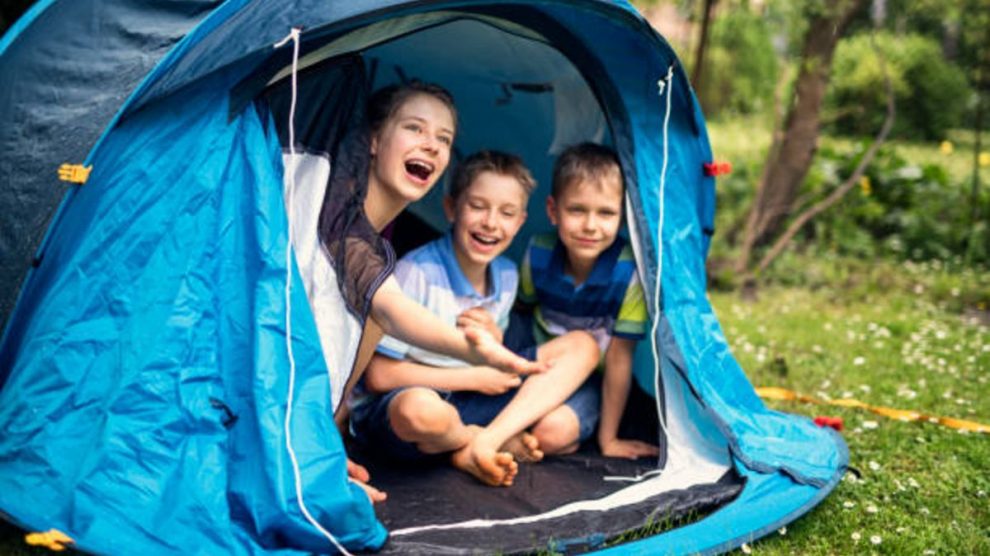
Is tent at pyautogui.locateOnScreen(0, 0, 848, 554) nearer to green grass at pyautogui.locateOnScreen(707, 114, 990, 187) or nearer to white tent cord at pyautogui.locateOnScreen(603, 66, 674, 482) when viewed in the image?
white tent cord at pyautogui.locateOnScreen(603, 66, 674, 482)

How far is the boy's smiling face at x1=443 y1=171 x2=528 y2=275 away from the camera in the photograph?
127 inches

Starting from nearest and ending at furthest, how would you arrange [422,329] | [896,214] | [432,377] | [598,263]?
[422,329] < [432,377] < [598,263] < [896,214]

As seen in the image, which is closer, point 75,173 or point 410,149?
point 75,173

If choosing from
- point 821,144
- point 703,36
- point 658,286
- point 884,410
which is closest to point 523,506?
point 658,286

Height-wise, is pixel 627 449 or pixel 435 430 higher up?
pixel 435 430

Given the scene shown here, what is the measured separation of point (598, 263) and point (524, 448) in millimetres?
645

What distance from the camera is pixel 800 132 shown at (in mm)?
6117

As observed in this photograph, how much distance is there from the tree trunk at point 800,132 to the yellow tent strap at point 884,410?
2.04 metres

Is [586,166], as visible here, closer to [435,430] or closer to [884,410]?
[435,430]

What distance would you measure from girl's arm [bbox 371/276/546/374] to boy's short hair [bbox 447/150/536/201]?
656mm

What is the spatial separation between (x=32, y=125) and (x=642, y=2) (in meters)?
5.63

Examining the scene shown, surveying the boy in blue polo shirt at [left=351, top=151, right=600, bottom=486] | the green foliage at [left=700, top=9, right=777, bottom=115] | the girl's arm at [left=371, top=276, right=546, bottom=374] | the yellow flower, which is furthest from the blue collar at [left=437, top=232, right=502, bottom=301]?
the green foliage at [left=700, top=9, right=777, bottom=115]

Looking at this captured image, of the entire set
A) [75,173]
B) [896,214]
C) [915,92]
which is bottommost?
[896,214]

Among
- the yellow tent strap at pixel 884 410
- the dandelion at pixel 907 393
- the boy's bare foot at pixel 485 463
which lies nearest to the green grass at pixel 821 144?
the dandelion at pixel 907 393
